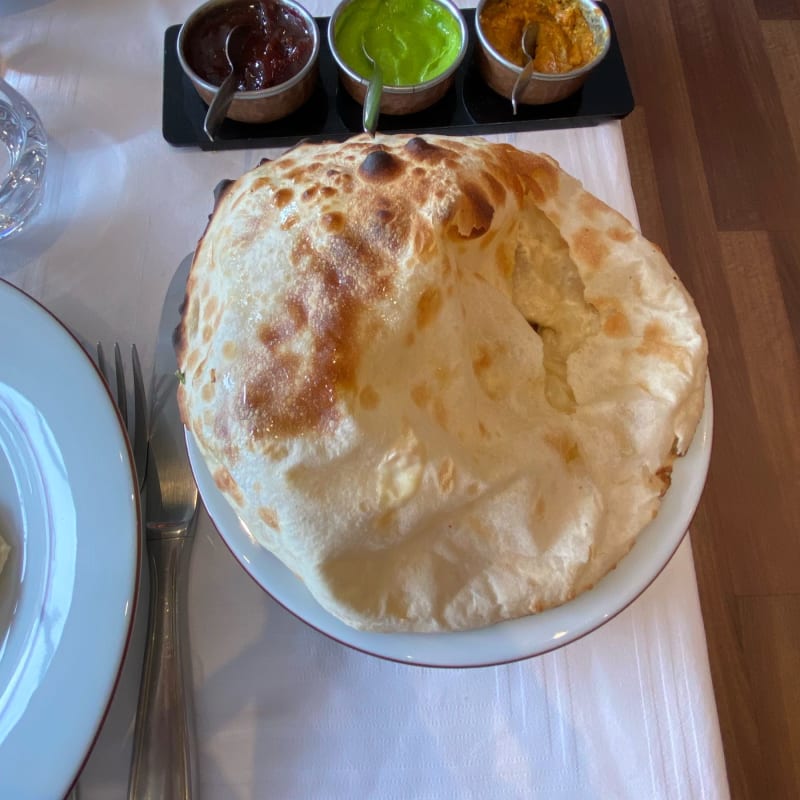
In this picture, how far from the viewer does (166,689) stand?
0.64 m

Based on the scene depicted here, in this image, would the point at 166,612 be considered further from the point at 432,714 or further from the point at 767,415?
the point at 767,415

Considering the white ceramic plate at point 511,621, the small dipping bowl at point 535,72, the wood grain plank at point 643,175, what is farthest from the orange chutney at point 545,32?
the white ceramic plate at point 511,621

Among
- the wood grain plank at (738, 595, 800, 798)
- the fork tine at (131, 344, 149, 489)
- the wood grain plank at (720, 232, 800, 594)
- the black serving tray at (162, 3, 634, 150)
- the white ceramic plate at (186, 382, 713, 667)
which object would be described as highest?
the black serving tray at (162, 3, 634, 150)

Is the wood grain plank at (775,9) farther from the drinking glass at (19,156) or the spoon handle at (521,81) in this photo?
the drinking glass at (19,156)

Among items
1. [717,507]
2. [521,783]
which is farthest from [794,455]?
[521,783]

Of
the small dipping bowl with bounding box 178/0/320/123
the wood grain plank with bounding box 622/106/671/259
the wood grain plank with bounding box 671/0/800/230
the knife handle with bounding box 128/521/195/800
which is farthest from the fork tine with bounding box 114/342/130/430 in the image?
the wood grain plank with bounding box 671/0/800/230

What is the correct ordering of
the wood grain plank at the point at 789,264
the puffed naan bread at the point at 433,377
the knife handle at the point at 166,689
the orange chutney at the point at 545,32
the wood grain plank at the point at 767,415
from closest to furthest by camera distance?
the puffed naan bread at the point at 433,377 < the knife handle at the point at 166,689 < the orange chutney at the point at 545,32 < the wood grain plank at the point at 767,415 < the wood grain plank at the point at 789,264

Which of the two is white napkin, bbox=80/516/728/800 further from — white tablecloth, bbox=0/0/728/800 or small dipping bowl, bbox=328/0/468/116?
small dipping bowl, bbox=328/0/468/116

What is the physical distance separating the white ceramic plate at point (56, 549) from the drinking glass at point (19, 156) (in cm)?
23

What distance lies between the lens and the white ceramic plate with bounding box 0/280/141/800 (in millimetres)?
578

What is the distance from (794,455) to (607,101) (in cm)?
83

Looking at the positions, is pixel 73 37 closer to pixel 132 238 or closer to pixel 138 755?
pixel 132 238

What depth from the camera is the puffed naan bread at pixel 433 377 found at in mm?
510

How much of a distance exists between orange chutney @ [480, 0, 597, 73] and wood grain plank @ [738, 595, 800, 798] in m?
1.03
